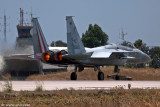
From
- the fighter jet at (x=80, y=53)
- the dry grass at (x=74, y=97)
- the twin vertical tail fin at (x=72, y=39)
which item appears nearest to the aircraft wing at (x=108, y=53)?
the fighter jet at (x=80, y=53)

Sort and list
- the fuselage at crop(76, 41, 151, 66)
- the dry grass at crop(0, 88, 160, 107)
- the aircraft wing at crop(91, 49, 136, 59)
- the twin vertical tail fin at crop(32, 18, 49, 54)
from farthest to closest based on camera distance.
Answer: the fuselage at crop(76, 41, 151, 66) → the aircraft wing at crop(91, 49, 136, 59) → the twin vertical tail fin at crop(32, 18, 49, 54) → the dry grass at crop(0, 88, 160, 107)

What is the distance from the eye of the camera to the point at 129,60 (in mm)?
33031

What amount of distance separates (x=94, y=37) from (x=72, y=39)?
63452 mm

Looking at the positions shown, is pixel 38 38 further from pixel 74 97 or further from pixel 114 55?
pixel 74 97

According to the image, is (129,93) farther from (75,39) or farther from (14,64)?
(14,64)

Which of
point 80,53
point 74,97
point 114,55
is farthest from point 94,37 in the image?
point 74,97

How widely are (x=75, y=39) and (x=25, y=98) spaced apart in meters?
15.0

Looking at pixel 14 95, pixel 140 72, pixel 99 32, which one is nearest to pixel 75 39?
pixel 140 72

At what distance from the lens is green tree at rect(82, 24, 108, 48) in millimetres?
91231

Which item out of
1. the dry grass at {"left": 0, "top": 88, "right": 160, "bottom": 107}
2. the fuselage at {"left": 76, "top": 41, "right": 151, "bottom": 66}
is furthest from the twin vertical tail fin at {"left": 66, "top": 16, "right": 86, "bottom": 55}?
the dry grass at {"left": 0, "top": 88, "right": 160, "bottom": 107}

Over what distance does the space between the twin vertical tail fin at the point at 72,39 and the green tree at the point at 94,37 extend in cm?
6179

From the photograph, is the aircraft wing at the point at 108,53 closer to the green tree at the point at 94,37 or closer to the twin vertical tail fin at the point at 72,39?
the twin vertical tail fin at the point at 72,39

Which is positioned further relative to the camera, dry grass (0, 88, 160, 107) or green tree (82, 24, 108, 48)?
green tree (82, 24, 108, 48)

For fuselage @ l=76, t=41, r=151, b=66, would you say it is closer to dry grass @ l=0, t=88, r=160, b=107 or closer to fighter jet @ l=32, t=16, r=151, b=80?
fighter jet @ l=32, t=16, r=151, b=80
